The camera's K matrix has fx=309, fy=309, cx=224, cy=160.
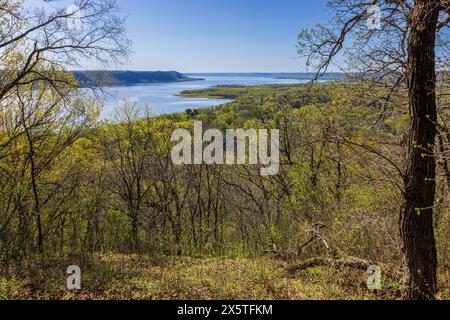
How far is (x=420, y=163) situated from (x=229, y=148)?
15788mm

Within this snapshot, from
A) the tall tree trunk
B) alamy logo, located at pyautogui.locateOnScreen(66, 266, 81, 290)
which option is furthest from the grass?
the tall tree trunk

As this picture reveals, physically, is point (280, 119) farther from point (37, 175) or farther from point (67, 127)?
point (37, 175)

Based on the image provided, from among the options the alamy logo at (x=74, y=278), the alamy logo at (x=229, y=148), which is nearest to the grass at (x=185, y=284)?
the alamy logo at (x=74, y=278)

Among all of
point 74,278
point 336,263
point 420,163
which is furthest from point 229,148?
point 420,163

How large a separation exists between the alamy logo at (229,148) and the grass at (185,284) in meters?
8.74

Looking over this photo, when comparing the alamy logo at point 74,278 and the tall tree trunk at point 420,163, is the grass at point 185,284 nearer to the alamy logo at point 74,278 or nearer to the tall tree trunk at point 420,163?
the alamy logo at point 74,278

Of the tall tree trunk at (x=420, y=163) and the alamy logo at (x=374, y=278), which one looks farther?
the alamy logo at (x=374, y=278)

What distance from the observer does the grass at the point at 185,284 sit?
5613 mm

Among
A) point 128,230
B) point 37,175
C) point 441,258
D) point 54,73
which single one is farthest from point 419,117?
point 128,230

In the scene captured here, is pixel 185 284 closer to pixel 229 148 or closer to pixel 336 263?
pixel 336 263

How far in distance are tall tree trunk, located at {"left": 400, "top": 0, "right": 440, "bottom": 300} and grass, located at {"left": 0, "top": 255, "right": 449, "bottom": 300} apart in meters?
0.58

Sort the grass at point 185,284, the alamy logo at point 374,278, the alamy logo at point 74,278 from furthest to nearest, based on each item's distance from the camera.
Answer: the alamy logo at point 74,278, the grass at point 185,284, the alamy logo at point 374,278

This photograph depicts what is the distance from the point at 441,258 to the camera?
6.75m

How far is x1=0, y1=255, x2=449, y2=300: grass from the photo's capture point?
221 inches
